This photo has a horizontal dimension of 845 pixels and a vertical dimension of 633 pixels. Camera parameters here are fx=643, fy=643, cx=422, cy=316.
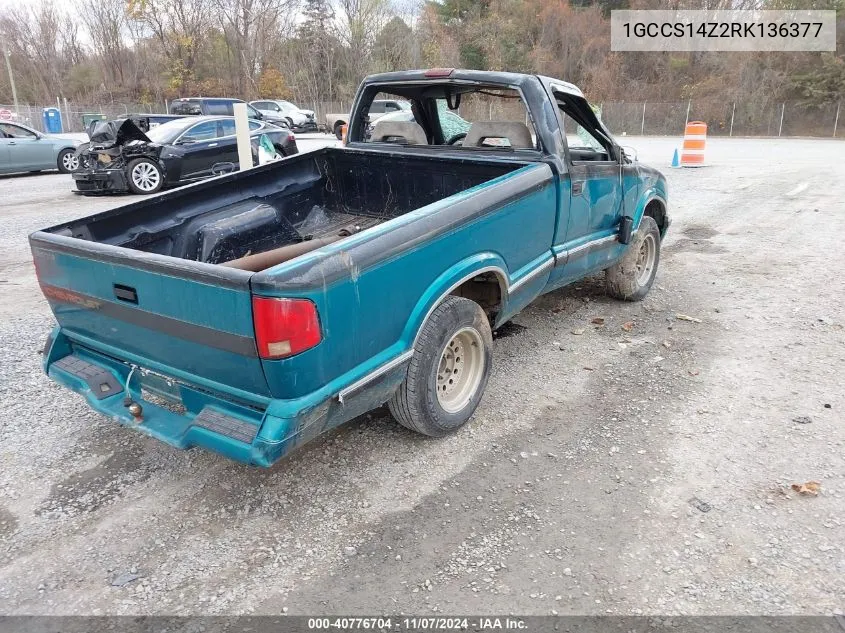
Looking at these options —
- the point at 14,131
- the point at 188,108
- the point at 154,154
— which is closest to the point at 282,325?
the point at 154,154

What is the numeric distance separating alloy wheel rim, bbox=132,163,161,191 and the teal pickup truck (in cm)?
868

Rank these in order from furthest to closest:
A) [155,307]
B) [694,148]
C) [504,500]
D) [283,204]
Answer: [694,148] → [283,204] → [504,500] → [155,307]

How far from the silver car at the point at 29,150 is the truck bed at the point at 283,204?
42.3 feet

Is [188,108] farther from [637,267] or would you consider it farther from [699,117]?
[699,117]

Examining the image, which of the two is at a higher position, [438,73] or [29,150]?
[438,73]

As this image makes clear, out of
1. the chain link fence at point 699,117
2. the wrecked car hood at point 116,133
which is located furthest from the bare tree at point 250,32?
the wrecked car hood at point 116,133

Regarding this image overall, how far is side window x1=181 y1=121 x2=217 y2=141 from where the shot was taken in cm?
1304

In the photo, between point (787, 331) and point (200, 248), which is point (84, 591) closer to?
point (200, 248)

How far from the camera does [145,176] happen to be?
1262 cm

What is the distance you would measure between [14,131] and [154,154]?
591cm

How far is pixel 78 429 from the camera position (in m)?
3.86

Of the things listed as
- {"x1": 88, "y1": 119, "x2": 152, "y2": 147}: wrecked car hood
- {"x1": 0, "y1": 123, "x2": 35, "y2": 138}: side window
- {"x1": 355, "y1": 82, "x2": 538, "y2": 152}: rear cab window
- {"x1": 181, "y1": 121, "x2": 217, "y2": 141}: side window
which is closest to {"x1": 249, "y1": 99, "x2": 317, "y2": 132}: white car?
{"x1": 0, "y1": 123, "x2": 35, "y2": 138}: side window

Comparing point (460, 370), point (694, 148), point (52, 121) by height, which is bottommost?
point (460, 370)

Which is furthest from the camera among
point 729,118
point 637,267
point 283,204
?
point 729,118
